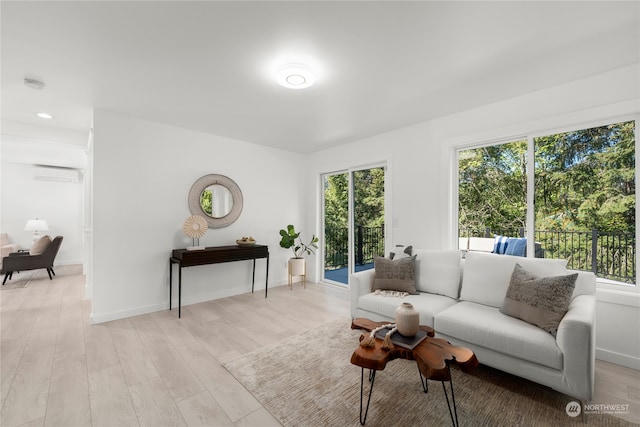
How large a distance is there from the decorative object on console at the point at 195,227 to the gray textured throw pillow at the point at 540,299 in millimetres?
3503

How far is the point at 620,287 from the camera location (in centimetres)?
240

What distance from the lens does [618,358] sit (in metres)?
2.30

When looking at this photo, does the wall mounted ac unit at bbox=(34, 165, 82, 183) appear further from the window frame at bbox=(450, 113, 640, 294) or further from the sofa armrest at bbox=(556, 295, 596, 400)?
the sofa armrest at bbox=(556, 295, 596, 400)

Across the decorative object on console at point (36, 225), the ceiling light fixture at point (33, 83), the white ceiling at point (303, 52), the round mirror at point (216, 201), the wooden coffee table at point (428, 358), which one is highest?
the white ceiling at point (303, 52)

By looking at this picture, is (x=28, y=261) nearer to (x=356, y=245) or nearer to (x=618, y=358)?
(x=356, y=245)

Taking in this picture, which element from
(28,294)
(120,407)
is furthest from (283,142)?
(28,294)

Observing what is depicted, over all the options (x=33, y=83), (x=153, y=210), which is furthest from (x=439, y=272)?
(x=33, y=83)

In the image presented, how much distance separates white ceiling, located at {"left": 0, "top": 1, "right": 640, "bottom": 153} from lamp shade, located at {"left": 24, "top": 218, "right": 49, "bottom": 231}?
12.5 ft

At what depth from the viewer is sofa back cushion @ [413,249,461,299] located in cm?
277

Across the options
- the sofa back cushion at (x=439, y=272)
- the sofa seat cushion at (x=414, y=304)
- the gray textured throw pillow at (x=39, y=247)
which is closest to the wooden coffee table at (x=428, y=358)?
the sofa seat cushion at (x=414, y=304)

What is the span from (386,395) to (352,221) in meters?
3.11

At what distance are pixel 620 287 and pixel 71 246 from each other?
9696mm

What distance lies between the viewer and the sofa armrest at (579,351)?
1.64 meters

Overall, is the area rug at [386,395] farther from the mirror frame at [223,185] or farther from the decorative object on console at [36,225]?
the decorative object on console at [36,225]
